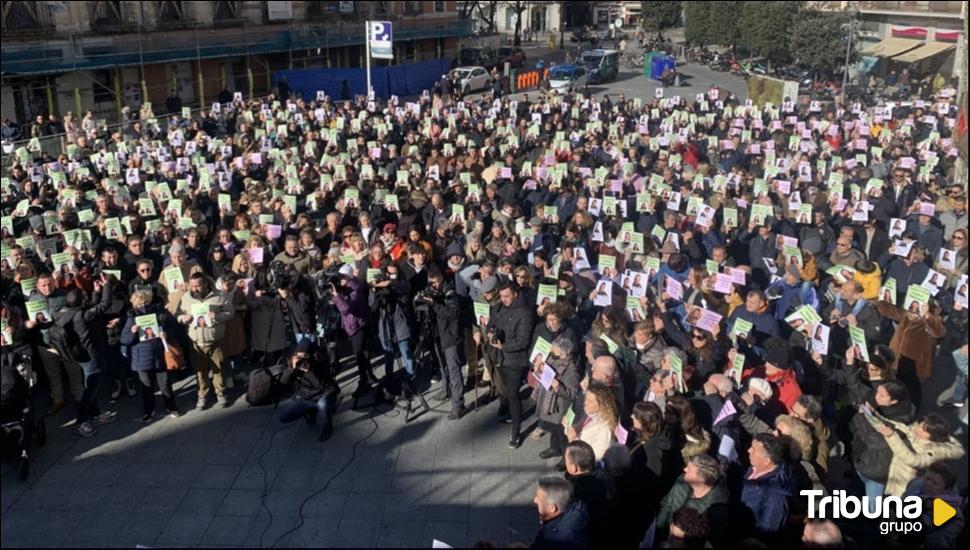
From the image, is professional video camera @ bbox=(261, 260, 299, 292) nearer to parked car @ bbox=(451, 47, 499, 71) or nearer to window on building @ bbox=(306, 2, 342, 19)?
window on building @ bbox=(306, 2, 342, 19)

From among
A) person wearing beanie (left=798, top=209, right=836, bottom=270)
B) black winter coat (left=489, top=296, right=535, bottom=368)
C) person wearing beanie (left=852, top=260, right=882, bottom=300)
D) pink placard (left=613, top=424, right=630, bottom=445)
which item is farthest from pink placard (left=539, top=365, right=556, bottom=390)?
person wearing beanie (left=798, top=209, right=836, bottom=270)

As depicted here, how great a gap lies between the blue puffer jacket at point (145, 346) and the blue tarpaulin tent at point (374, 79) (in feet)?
94.6

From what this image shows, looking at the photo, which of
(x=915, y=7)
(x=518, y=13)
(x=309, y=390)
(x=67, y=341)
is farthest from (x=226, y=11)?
(x=309, y=390)

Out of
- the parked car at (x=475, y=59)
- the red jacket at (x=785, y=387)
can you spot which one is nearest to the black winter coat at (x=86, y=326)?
the red jacket at (x=785, y=387)

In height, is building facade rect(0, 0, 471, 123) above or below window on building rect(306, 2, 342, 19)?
below

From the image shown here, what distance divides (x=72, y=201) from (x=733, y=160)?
12079 mm

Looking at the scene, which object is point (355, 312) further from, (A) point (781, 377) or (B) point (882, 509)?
(B) point (882, 509)

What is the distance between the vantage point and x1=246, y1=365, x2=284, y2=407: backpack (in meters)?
8.46

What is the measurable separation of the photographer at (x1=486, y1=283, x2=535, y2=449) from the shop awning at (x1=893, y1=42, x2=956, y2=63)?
39.5 meters

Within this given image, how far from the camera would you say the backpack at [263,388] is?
27.8 ft

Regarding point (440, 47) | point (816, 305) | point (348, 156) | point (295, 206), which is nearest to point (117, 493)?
point (295, 206)

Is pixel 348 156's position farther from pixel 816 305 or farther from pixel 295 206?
pixel 816 305

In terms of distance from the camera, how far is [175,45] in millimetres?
33469

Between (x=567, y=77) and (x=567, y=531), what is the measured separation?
3846cm
